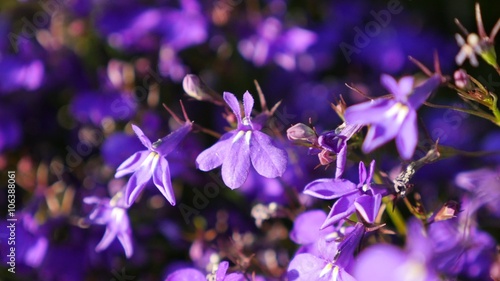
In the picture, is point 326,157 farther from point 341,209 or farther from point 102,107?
point 102,107

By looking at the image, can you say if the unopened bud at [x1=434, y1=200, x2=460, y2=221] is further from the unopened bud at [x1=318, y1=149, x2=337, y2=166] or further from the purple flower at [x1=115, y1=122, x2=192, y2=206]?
the purple flower at [x1=115, y1=122, x2=192, y2=206]

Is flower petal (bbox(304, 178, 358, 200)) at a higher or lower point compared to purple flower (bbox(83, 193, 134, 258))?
higher

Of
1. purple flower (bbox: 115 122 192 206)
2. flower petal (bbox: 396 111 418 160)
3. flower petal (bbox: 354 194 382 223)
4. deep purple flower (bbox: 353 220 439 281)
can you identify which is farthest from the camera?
purple flower (bbox: 115 122 192 206)

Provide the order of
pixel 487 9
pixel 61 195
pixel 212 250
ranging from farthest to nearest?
pixel 487 9 → pixel 61 195 → pixel 212 250

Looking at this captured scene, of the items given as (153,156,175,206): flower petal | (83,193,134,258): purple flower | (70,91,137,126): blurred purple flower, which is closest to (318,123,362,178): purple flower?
(153,156,175,206): flower petal

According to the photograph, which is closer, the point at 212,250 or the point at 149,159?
the point at 149,159

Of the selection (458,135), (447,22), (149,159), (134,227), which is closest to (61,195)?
(134,227)

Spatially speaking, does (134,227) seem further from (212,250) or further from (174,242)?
(212,250)
